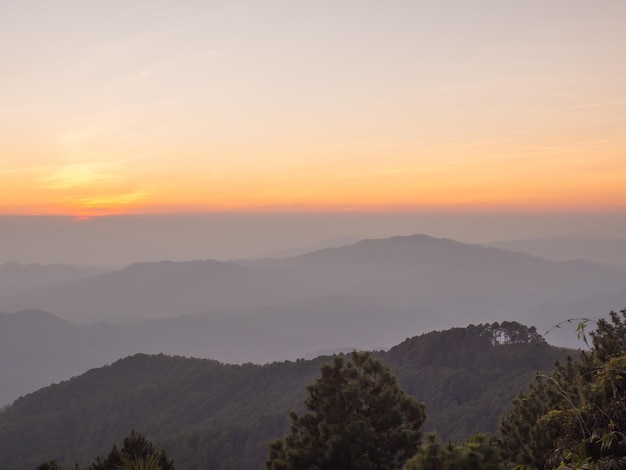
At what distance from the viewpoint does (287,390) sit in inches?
3755

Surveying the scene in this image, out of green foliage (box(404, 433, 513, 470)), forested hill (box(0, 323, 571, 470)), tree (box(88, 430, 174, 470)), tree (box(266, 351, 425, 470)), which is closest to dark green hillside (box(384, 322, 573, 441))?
forested hill (box(0, 323, 571, 470))

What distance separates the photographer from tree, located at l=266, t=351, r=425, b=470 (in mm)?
16750

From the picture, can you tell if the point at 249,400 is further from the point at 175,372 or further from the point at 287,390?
the point at 175,372

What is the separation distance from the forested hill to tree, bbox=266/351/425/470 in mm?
42632

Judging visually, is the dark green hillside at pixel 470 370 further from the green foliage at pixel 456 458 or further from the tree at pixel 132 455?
the green foliage at pixel 456 458

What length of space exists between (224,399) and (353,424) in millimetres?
91259

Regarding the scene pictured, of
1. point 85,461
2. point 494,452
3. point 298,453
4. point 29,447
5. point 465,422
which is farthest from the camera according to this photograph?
point 29,447

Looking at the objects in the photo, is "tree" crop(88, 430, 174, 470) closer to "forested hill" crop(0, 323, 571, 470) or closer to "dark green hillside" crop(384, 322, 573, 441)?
"dark green hillside" crop(384, 322, 573, 441)

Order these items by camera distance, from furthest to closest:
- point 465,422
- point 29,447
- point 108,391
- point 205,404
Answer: point 108,391, point 205,404, point 29,447, point 465,422

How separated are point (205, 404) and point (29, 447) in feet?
103

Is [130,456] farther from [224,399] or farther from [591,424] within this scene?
[224,399]

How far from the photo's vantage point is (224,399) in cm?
10238

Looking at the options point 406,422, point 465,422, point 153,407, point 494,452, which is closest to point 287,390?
point 153,407

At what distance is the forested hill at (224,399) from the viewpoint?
69.8 m
